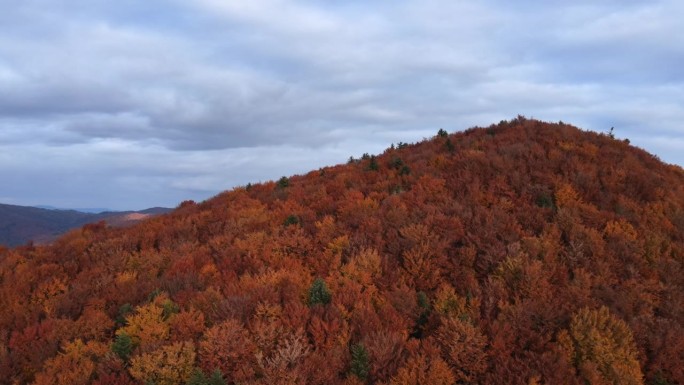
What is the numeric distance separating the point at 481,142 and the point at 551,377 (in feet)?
39.9

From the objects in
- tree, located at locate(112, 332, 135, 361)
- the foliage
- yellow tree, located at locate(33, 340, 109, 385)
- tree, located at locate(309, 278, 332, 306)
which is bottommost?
the foliage

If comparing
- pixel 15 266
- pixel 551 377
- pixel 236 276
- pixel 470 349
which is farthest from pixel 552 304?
pixel 15 266

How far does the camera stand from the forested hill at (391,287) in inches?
262

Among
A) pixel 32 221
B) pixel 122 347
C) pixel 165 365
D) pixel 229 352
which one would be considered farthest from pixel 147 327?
pixel 32 221

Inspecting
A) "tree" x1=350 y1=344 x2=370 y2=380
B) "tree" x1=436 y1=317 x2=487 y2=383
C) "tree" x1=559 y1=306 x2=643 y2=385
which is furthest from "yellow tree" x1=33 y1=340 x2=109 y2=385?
"tree" x1=559 y1=306 x2=643 y2=385

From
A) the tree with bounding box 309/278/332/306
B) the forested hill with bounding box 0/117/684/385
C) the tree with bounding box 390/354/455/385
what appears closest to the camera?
the tree with bounding box 390/354/455/385

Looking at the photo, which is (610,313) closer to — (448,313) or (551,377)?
(551,377)

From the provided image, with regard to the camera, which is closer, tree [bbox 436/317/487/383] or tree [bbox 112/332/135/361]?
tree [bbox 436/317/487/383]

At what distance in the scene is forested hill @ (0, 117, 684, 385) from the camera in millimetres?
6652

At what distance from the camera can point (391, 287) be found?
8773 millimetres

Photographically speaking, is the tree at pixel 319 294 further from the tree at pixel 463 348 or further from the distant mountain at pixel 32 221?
the distant mountain at pixel 32 221

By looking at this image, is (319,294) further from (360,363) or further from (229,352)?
(229,352)

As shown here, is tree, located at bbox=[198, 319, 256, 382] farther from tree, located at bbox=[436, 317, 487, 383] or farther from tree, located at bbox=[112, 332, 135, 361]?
tree, located at bbox=[436, 317, 487, 383]

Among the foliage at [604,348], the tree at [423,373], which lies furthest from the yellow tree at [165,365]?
the foliage at [604,348]
